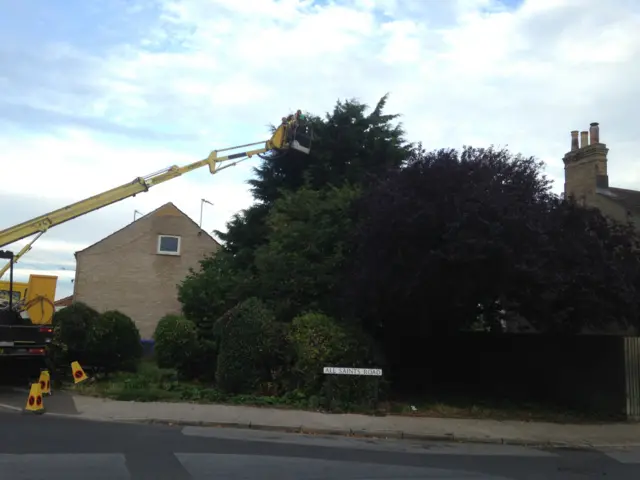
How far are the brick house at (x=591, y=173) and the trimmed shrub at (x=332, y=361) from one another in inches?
471

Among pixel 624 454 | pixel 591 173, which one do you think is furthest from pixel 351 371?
pixel 591 173

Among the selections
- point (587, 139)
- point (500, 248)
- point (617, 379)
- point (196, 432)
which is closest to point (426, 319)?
point (500, 248)

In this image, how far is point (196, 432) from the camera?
11.0 m

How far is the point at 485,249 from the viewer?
12844 mm

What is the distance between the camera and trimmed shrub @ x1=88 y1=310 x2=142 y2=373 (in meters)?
17.6

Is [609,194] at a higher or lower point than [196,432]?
higher

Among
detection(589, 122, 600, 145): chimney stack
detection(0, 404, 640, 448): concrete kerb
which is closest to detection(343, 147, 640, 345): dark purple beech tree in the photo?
detection(0, 404, 640, 448): concrete kerb

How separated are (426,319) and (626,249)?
4724 millimetres

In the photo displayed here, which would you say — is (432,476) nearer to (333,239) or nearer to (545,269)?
(545,269)

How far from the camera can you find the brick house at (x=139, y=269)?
35.4 m

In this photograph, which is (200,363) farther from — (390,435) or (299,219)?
(390,435)

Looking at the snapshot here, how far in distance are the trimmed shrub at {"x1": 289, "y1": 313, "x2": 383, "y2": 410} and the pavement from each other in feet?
2.57

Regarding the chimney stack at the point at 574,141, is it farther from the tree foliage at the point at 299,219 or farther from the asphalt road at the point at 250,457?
the asphalt road at the point at 250,457

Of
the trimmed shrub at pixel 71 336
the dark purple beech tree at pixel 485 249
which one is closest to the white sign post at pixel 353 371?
the dark purple beech tree at pixel 485 249
